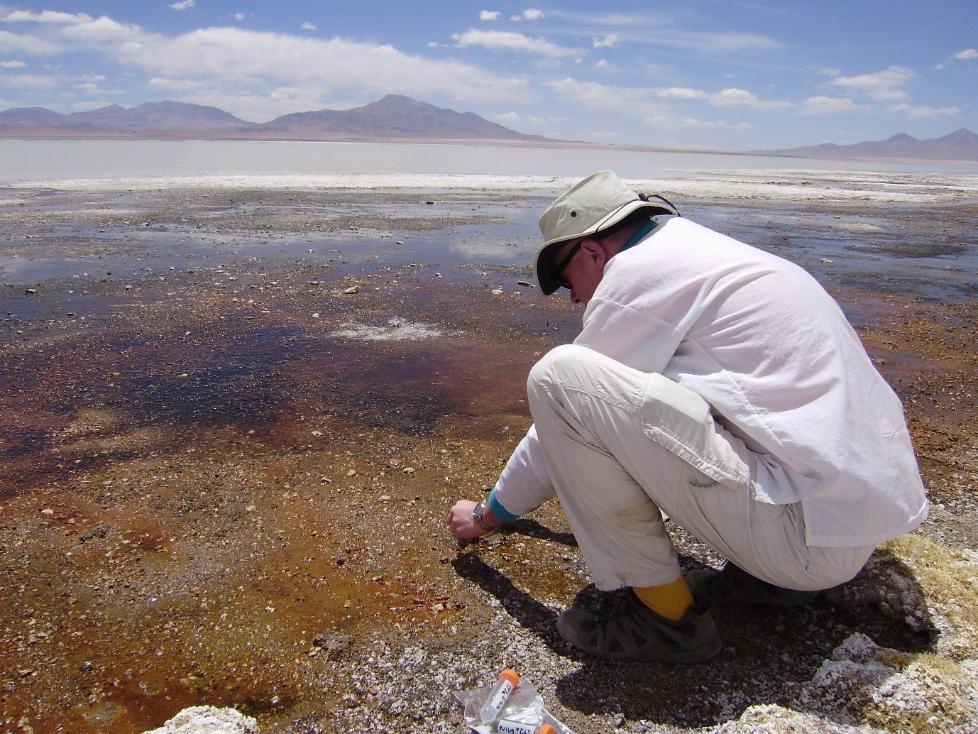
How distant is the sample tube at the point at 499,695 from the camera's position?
1906 millimetres

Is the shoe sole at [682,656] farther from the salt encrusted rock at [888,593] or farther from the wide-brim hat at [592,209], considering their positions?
the wide-brim hat at [592,209]

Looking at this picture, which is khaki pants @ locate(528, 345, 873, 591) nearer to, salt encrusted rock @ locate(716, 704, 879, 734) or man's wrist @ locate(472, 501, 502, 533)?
salt encrusted rock @ locate(716, 704, 879, 734)

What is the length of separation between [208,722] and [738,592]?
1701 millimetres

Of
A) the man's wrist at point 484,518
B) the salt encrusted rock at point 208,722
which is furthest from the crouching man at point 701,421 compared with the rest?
the salt encrusted rock at point 208,722

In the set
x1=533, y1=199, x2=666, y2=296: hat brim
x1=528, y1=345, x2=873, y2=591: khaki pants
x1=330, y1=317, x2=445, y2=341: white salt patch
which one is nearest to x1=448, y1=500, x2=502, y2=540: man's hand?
x1=528, y1=345, x2=873, y2=591: khaki pants

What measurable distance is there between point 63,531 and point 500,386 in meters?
2.63

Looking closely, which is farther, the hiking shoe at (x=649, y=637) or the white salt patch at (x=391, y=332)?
the white salt patch at (x=391, y=332)

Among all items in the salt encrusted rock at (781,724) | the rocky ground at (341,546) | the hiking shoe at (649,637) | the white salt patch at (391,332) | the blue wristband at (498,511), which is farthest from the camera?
the white salt patch at (391,332)

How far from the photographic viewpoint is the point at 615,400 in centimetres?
188

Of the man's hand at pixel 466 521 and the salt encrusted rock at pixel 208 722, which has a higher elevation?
the man's hand at pixel 466 521

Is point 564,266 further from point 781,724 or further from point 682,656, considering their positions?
point 781,724

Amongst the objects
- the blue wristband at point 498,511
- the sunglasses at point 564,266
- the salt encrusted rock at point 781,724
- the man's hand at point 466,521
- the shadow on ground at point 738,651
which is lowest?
the shadow on ground at point 738,651

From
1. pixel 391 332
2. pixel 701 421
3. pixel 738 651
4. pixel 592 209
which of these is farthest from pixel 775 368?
pixel 391 332

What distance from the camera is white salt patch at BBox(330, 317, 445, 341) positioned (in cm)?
564
